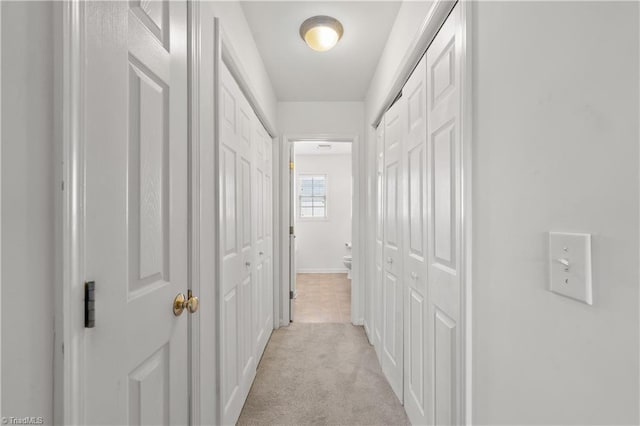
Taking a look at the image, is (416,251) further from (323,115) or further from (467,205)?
(323,115)

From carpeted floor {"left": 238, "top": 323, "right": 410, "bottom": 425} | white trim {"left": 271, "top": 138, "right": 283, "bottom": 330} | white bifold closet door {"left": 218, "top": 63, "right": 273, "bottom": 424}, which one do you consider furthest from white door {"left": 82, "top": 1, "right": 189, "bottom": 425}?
white trim {"left": 271, "top": 138, "right": 283, "bottom": 330}

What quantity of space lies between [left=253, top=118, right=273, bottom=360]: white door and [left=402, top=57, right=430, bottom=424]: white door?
114 cm

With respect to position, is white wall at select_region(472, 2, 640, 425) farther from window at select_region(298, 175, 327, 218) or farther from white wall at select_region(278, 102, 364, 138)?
window at select_region(298, 175, 327, 218)

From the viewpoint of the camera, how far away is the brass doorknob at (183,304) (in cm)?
99

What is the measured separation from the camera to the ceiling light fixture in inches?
74.0

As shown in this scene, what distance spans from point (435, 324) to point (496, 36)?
1.13 m

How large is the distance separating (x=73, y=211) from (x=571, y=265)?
983mm

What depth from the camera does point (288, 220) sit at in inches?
126

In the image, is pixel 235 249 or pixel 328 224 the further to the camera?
pixel 328 224

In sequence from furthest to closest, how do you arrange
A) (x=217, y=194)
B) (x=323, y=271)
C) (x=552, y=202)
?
(x=323, y=271) < (x=217, y=194) < (x=552, y=202)

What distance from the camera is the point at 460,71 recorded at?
982 mm

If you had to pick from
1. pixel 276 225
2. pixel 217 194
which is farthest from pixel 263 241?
pixel 217 194

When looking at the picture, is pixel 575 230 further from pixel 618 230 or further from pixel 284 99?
pixel 284 99

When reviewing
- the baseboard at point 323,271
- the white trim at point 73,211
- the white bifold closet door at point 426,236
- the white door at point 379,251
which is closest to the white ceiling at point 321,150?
the baseboard at point 323,271
